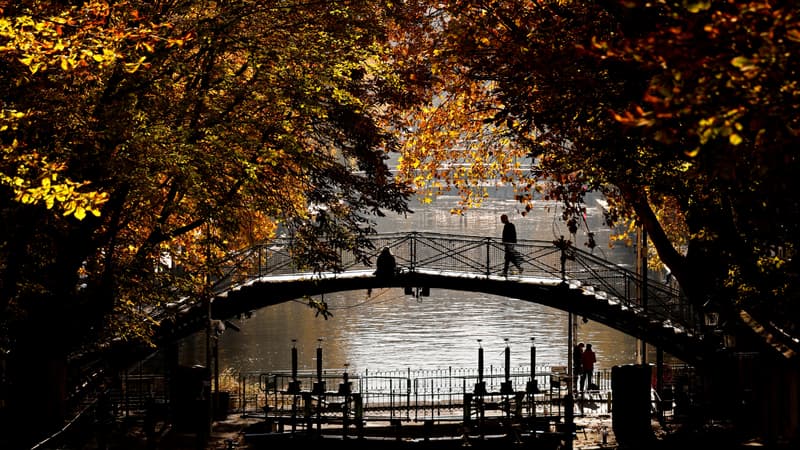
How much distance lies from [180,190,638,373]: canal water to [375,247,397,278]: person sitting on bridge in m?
3.87

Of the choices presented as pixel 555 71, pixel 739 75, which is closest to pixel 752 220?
pixel 555 71

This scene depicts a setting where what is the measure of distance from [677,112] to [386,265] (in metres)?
20.8

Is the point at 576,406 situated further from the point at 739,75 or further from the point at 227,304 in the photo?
the point at 739,75

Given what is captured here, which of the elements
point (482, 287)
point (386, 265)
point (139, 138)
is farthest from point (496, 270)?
point (139, 138)

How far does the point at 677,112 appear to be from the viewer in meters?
8.48

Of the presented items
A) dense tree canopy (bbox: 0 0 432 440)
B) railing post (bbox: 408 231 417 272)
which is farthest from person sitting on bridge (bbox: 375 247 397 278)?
dense tree canopy (bbox: 0 0 432 440)

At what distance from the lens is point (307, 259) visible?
71.7ft

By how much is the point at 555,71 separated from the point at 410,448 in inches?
347

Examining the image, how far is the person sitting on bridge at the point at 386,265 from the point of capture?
2895 centimetres

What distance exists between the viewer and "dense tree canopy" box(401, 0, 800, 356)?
859 centimetres

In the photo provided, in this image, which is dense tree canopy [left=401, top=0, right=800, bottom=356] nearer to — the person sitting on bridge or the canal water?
the person sitting on bridge

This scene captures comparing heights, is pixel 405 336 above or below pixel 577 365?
above

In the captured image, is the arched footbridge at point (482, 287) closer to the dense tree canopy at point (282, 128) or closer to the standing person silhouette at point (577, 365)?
the standing person silhouette at point (577, 365)

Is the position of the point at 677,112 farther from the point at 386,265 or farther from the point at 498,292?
the point at 498,292
